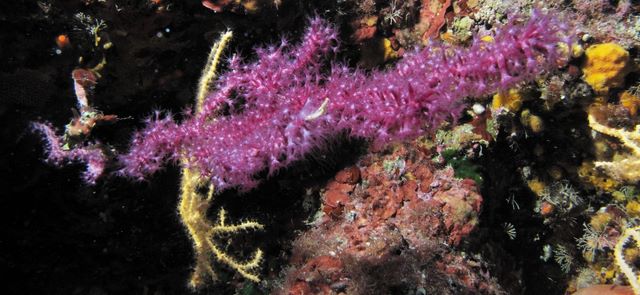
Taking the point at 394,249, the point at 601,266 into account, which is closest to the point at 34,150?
the point at 394,249

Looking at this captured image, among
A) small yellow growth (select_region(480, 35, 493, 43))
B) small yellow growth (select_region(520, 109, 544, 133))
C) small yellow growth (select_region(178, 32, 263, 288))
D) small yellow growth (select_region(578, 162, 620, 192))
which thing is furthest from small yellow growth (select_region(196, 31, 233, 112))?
small yellow growth (select_region(578, 162, 620, 192))

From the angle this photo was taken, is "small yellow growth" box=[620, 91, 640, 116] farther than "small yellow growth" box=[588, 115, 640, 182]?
Yes

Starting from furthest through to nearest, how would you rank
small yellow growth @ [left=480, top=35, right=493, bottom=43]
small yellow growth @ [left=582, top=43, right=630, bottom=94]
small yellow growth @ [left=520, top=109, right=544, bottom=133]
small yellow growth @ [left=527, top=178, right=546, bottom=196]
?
small yellow growth @ [left=527, top=178, right=546, bottom=196]
small yellow growth @ [left=520, top=109, right=544, bottom=133]
small yellow growth @ [left=480, top=35, right=493, bottom=43]
small yellow growth @ [left=582, top=43, right=630, bottom=94]

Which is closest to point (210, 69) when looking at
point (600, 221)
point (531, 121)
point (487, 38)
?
point (487, 38)

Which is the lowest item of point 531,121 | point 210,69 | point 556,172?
point 556,172

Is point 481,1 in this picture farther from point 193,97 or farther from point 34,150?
point 34,150

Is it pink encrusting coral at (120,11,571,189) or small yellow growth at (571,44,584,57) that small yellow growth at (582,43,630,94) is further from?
pink encrusting coral at (120,11,571,189)

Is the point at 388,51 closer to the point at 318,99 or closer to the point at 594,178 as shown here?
the point at 318,99
